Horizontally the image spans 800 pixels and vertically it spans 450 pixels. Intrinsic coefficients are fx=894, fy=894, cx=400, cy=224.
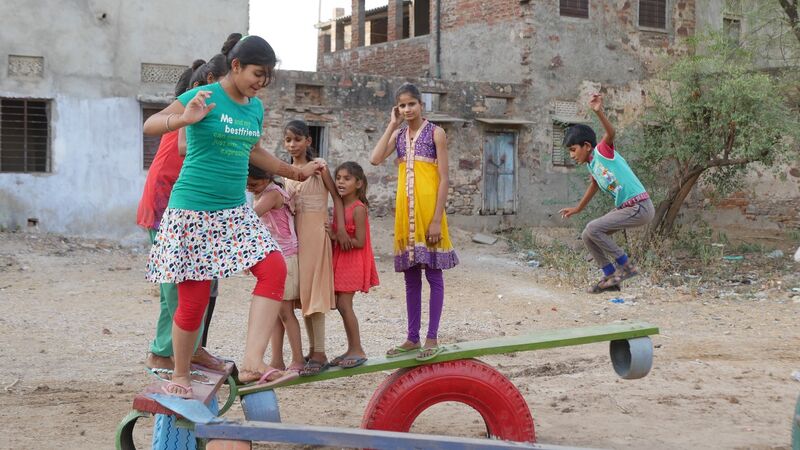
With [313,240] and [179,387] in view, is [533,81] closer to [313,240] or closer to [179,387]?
[313,240]

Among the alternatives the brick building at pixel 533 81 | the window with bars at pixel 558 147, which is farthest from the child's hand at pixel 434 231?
the window with bars at pixel 558 147

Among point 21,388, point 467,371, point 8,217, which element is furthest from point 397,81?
point 467,371

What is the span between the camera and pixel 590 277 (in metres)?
13.4

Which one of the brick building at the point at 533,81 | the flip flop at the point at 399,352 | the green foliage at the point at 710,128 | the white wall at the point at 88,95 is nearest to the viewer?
the flip flop at the point at 399,352

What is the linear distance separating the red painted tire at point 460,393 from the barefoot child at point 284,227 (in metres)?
0.62

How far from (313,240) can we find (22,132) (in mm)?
12018

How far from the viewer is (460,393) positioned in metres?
5.12

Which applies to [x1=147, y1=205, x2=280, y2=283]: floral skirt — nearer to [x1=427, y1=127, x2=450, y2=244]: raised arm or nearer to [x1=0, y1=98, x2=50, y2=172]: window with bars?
[x1=427, y1=127, x2=450, y2=244]: raised arm

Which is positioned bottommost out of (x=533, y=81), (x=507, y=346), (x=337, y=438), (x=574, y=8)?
(x=337, y=438)

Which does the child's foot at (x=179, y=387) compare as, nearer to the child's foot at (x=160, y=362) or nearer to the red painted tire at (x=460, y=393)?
the child's foot at (x=160, y=362)

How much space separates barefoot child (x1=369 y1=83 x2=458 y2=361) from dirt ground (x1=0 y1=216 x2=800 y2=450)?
91 centimetres

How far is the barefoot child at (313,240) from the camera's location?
530 cm

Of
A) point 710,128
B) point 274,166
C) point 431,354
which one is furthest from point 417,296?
point 710,128

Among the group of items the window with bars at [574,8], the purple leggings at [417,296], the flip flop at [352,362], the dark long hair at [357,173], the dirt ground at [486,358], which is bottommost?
the dirt ground at [486,358]
